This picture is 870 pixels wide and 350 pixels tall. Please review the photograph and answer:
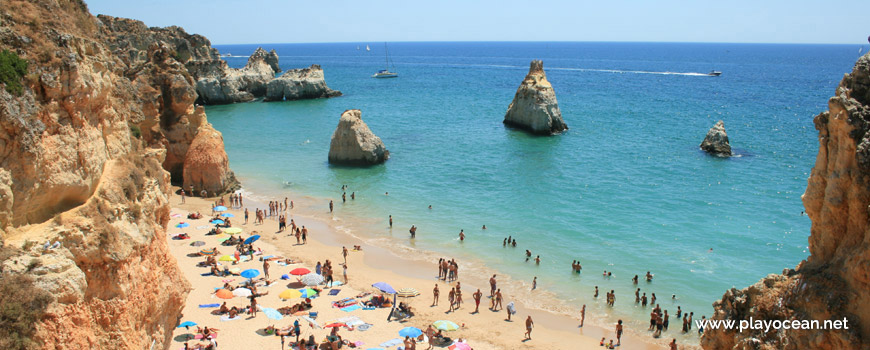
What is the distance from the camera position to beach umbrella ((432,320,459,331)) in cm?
2123

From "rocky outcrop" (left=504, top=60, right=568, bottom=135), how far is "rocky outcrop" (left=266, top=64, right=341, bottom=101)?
43661 mm

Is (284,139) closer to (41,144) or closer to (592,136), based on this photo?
(592,136)

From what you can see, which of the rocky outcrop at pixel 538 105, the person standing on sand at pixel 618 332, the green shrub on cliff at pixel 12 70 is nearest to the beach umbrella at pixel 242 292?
the green shrub on cliff at pixel 12 70

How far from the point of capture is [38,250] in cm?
1162

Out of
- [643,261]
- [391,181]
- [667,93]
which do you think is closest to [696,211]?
[643,261]

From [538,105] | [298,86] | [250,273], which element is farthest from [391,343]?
[298,86]

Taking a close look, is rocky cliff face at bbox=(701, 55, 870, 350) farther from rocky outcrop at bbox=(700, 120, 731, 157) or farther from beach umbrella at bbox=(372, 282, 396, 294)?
rocky outcrop at bbox=(700, 120, 731, 157)

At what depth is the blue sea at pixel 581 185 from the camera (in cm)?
2850

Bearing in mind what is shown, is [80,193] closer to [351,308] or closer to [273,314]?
[273,314]

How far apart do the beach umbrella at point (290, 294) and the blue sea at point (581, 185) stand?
9.04 meters

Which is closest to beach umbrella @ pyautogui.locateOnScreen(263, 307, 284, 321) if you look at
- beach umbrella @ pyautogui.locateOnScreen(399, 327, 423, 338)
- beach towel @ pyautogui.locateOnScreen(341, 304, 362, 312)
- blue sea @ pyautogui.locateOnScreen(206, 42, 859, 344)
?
beach towel @ pyautogui.locateOnScreen(341, 304, 362, 312)

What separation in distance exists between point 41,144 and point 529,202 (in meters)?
30.2

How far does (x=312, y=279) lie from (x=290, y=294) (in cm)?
160

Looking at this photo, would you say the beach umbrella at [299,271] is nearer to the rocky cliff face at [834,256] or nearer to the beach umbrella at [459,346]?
the beach umbrella at [459,346]
